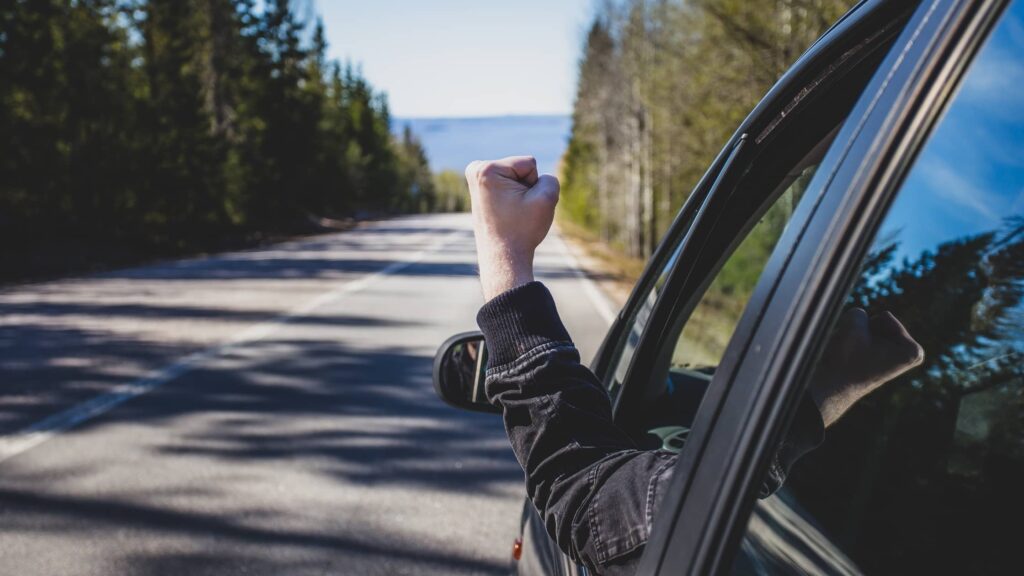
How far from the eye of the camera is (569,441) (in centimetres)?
113

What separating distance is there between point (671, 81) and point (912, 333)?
71.1 feet

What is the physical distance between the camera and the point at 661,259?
185 centimetres

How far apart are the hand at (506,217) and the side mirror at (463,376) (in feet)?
2.26

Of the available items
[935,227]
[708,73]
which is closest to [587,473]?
[935,227]

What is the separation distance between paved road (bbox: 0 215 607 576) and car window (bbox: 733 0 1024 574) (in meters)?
0.66

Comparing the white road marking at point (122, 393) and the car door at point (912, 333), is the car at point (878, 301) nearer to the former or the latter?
the car door at point (912, 333)

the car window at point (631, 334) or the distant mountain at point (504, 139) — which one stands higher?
the distant mountain at point (504, 139)

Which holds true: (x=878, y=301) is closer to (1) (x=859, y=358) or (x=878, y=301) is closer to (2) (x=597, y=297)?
(1) (x=859, y=358)

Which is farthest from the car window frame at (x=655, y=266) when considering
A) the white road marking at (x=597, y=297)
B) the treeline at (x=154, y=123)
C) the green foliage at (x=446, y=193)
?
the green foliage at (x=446, y=193)

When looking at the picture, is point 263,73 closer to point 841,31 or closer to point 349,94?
point 349,94

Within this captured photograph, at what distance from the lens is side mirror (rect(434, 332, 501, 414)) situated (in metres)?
1.88

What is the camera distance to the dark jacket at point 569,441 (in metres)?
1.09

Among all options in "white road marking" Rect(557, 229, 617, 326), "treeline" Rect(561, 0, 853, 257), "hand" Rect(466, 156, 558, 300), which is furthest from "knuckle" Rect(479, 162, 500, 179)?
"treeline" Rect(561, 0, 853, 257)

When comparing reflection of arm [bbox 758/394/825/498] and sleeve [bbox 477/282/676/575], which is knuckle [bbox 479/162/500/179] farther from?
reflection of arm [bbox 758/394/825/498]
